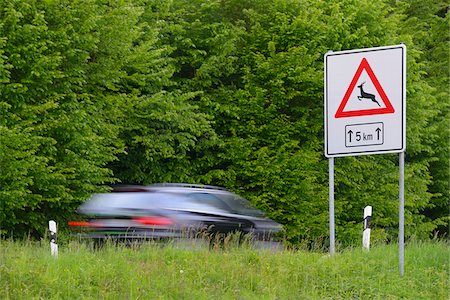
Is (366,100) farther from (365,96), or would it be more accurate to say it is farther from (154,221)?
(154,221)

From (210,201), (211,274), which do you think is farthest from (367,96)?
(210,201)

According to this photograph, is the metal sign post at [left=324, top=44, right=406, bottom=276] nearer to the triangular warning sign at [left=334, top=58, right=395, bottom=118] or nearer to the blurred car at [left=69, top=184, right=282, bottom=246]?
the triangular warning sign at [left=334, top=58, right=395, bottom=118]

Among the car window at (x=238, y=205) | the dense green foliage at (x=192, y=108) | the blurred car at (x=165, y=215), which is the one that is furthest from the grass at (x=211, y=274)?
the dense green foliage at (x=192, y=108)

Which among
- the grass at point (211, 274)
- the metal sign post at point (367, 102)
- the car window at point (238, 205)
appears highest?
the metal sign post at point (367, 102)

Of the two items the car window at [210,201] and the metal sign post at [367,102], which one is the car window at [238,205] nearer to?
the car window at [210,201]

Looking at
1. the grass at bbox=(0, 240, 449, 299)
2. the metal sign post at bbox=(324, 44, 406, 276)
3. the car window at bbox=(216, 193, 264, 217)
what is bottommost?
the grass at bbox=(0, 240, 449, 299)

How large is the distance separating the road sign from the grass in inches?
59.9

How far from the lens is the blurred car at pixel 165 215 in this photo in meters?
11.9

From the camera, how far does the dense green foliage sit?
814 inches

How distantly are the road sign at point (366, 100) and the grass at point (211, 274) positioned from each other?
4.99ft

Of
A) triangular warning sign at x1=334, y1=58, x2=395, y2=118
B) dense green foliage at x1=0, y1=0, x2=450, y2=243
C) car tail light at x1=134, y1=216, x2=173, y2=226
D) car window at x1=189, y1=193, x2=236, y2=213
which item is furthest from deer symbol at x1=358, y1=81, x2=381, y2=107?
dense green foliage at x1=0, y1=0, x2=450, y2=243

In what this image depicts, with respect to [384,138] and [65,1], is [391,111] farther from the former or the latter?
[65,1]

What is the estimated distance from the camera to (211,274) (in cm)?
852

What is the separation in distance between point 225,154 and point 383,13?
8895 millimetres
